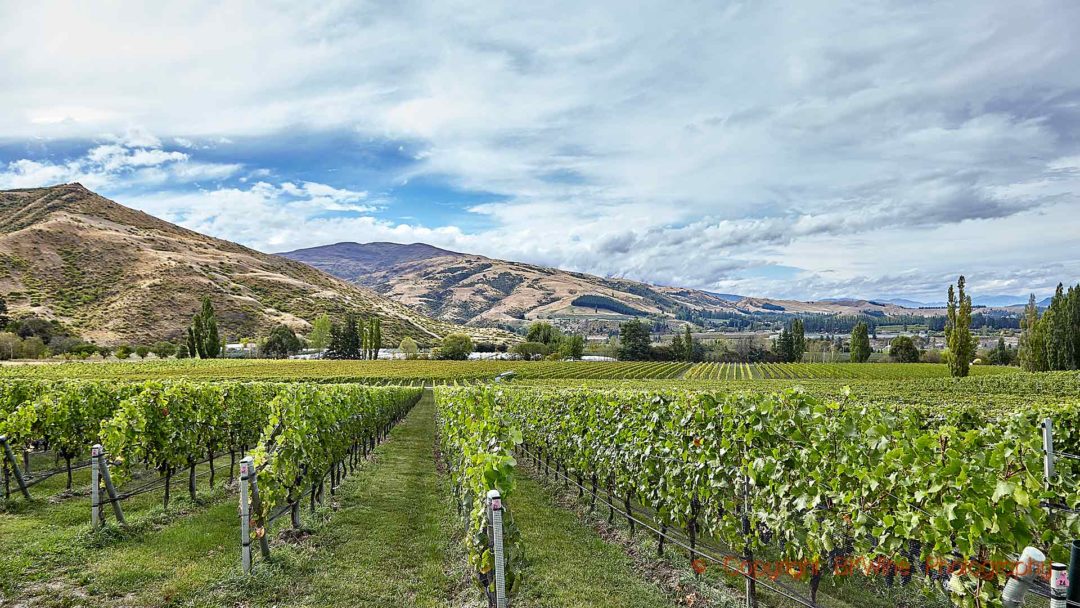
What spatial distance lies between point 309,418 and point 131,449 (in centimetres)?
295

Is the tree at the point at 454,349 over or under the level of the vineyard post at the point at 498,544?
under

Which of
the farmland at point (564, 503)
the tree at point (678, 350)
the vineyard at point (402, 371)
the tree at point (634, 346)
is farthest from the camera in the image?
the tree at point (678, 350)

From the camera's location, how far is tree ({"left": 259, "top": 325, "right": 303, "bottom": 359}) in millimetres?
88750

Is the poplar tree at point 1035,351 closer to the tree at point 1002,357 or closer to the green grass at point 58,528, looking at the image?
the tree at point 1002,357

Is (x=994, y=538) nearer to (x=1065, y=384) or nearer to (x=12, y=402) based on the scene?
(x=12, y=402)

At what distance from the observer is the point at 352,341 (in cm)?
9756

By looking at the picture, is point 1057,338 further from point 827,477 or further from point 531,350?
point 531,350

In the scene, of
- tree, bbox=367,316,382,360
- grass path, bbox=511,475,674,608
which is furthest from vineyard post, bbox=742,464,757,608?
tree, bbox=367,316,382,360

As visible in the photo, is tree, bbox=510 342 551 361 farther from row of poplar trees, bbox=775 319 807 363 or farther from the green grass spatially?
the green grass

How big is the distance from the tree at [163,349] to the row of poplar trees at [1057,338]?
104 meters

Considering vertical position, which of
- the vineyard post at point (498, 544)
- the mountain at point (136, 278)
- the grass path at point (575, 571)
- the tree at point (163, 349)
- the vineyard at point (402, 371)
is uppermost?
the mountain at point (136, 278)

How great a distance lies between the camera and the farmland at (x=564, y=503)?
195 inches

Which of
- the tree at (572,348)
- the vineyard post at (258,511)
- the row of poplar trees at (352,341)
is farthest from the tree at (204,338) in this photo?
the vineyard post at (258,511)

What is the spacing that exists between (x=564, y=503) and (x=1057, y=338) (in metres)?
67.0
